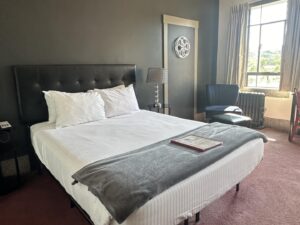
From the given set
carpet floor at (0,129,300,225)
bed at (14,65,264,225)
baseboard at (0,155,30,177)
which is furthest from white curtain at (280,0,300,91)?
baseboard at (0,155,30,177)

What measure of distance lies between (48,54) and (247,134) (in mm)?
2486

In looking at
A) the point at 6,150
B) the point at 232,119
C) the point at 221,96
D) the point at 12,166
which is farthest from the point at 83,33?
the point at 221,96

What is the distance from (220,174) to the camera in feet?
5.40

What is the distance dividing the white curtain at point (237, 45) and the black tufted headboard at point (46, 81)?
9.16 ft

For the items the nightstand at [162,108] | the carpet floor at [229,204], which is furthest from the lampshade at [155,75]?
the carpet floor at [229,204]

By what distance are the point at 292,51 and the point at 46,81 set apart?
160 inches

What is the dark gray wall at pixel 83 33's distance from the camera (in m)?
2.46

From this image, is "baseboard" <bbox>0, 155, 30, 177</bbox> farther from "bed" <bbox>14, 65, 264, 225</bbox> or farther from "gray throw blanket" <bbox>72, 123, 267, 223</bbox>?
"gray throw blanket" <bbox>72, 123, 267, 223</bbox>

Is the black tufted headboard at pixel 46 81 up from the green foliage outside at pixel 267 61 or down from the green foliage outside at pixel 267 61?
down

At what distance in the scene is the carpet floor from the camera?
73.7 inches

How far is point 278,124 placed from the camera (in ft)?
14.3

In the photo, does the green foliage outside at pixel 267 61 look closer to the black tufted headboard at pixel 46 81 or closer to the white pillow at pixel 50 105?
the black tufted headboard at pixel 46 81

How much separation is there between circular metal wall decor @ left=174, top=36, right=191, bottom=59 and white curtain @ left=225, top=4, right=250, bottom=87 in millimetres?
1015

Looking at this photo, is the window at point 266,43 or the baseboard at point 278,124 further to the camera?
the baseboard at point 278,124
